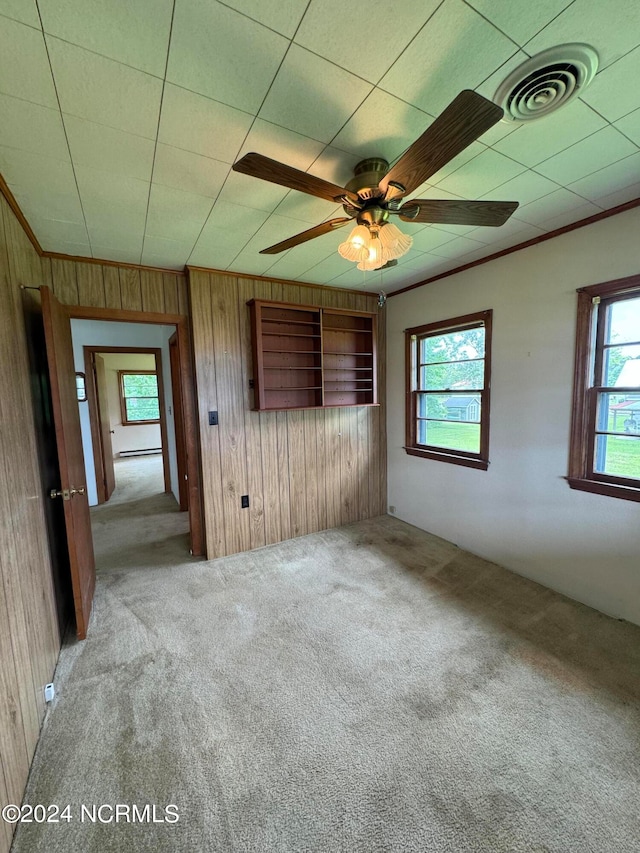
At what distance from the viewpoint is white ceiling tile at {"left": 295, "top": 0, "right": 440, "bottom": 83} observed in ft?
3.14

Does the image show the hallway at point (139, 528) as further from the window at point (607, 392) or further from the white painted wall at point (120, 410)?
the window at point (607, 392)

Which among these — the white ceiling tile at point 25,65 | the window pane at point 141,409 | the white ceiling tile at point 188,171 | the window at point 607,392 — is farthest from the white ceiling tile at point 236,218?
the window pane at point 141,409

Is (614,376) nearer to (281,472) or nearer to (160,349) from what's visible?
(281,472)

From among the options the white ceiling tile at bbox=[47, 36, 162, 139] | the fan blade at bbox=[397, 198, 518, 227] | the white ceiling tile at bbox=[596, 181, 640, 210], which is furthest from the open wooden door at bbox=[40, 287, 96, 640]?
the white ceiling tile at bbox=[596, 181, 640, 210]

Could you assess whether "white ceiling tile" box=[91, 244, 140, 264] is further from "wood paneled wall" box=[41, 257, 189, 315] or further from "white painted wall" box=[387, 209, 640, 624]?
"white painted wall" box=[387, 209, 640, 624]

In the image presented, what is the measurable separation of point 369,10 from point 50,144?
1345mm

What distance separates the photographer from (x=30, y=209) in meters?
1.87

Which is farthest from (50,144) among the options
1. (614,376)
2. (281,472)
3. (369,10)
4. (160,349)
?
(160,349)

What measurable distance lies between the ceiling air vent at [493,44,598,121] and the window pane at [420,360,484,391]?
6.16 ft

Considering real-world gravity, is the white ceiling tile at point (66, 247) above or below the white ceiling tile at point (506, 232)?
above

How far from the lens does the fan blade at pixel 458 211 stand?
4.67 feet

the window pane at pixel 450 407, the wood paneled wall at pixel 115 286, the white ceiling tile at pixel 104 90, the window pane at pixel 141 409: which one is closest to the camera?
the white ceiling tile at pixel 104 90

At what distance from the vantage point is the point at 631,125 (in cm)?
141

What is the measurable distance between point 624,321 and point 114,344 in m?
5.51
